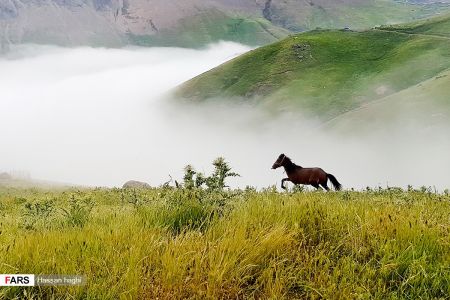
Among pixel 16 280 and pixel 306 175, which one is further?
pixel 306 175

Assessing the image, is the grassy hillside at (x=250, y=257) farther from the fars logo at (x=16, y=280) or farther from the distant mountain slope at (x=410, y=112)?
the distant mountain slope at (x=410, y=112)

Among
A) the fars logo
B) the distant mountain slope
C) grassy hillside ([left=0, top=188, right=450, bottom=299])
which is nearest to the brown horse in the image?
grassy hillside ([left=0, top=188, right=450, bottom=299])

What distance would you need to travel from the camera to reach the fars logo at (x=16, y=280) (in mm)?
4496

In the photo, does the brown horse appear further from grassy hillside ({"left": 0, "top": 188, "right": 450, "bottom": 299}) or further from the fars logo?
the fars logo

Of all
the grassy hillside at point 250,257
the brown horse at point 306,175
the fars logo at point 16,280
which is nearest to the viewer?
the fars logo at point 16,280

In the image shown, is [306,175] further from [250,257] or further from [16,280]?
[16,280]

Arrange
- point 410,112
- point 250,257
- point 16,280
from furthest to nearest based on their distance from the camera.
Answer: point 410,112 < point 250,257 < point 16,280

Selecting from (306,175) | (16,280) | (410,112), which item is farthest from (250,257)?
(410,112)

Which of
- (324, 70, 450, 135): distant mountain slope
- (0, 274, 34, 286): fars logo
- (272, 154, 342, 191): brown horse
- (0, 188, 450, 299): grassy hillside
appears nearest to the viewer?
(0, 274, 34, 286): fars logo

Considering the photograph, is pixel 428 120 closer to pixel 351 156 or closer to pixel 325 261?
pixel 351 156

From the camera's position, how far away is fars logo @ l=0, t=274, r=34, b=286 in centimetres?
450

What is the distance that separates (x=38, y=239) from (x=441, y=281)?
178 inches

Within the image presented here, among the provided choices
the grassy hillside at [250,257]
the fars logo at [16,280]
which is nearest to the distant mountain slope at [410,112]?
the grassy hillside at [250,257]

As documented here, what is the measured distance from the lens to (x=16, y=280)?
4566 mm
